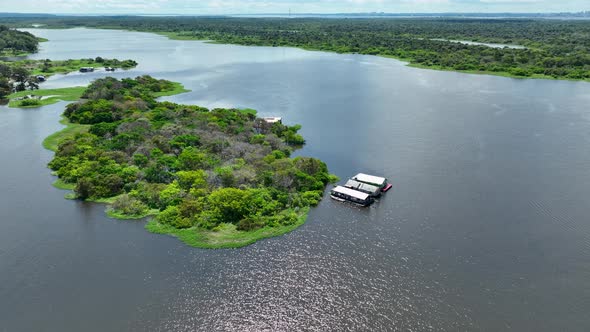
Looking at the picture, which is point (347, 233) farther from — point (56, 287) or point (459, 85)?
point (459, 85)

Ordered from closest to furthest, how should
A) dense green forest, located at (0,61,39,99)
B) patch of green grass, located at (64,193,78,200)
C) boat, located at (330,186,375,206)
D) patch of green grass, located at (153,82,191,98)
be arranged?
1. boat, located at (330,186,375,206)
2. patch of green grass, located at (64,193,78,200)
3. patch of green grass, located at (153,82,191,98)
4. dense green forest, located at (0,61,39,99)

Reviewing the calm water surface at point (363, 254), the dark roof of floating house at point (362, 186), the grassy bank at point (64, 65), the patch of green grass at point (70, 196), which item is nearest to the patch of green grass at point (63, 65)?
the grassy bank at point (64, 65)

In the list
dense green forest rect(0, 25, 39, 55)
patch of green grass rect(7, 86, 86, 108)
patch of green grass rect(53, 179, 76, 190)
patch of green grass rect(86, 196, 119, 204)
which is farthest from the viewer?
dense green forest rect(0, 25, 39, 55)

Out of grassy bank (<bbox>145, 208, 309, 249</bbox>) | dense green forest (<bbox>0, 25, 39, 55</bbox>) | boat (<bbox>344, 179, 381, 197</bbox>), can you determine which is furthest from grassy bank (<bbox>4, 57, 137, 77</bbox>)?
boat (<bbox>344, 179, 381, 197</bbox>)

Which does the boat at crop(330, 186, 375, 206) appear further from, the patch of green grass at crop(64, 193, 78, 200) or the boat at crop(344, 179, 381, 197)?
the patch of green grass at crop(64, 193, 78, 200)

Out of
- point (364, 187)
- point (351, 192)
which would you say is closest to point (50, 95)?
point (351, 192)

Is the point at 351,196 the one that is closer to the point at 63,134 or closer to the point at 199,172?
the point at 199,172
